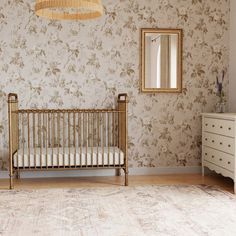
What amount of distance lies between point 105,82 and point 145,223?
2255 millimetres

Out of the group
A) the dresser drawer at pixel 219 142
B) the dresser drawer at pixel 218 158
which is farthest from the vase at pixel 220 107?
the dresser drawer at pixel 218 158

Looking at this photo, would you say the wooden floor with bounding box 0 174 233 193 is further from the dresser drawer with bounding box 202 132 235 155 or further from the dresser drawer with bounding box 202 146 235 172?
the dresser drawer with bounding box 202 132 235 155

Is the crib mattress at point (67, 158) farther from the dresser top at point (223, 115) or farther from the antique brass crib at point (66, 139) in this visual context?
the dresser top at point (223, 115)

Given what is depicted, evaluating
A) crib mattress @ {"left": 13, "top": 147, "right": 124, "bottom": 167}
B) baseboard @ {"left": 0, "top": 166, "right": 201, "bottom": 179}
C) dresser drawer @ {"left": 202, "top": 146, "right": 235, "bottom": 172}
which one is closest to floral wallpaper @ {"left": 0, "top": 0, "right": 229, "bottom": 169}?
baseboard @ {"left": 0, "top": 166, "right": 201, "bottom": 179}

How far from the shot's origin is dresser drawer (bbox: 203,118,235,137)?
409 cm

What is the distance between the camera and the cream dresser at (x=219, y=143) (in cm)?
406

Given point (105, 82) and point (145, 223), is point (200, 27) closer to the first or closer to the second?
point (105, 82)

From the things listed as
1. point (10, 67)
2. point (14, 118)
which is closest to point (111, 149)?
point (14, 118)

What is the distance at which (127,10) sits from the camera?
4879mm

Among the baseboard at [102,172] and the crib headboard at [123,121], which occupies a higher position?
the crib headboard at [123,121]

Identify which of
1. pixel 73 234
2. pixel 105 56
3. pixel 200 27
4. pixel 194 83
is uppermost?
pixel 200 27

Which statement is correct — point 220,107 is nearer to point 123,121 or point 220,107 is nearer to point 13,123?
point 123,121

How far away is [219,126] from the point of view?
4383 mm

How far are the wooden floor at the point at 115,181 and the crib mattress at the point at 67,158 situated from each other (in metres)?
0.27
